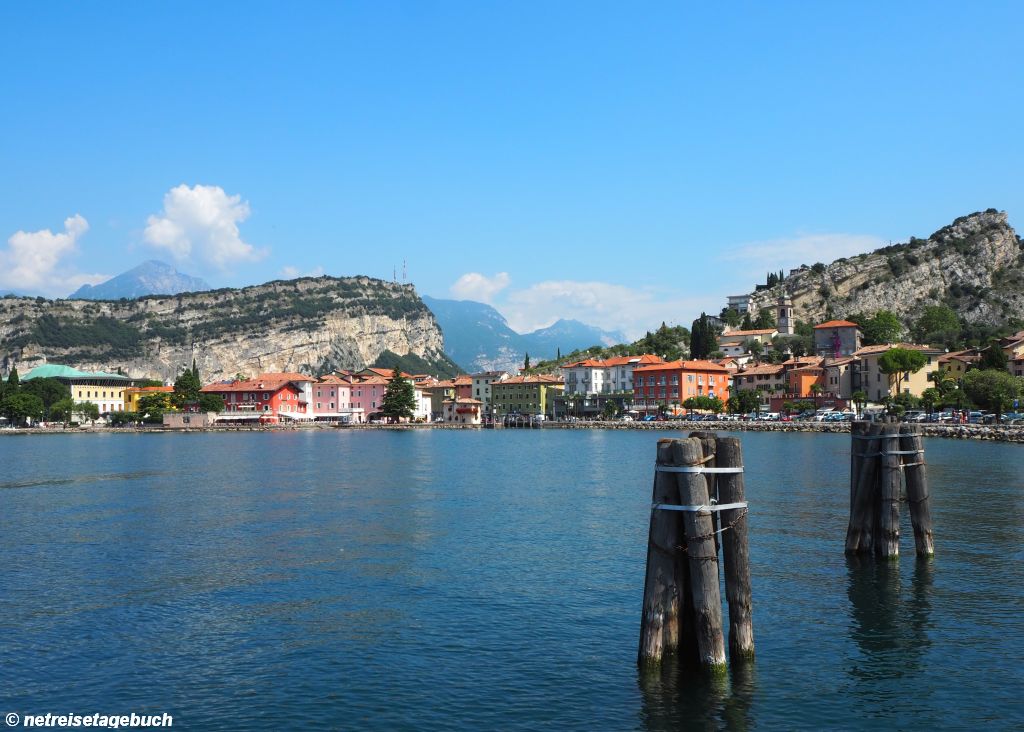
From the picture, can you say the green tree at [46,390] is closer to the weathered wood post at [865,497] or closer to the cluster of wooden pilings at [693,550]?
the weathered wood post at [865,497]

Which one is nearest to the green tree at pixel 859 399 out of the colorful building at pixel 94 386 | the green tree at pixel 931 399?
the green tree at pixel 931 399

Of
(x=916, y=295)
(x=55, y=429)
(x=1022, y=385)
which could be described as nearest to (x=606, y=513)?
(x=1022, y=385)

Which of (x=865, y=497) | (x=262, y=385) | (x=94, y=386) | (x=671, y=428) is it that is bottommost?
(x=671, y=428)

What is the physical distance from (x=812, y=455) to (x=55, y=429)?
130 meters

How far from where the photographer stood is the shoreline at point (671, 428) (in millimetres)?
81688

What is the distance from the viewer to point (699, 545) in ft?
42.5

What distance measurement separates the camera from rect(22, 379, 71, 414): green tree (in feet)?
522

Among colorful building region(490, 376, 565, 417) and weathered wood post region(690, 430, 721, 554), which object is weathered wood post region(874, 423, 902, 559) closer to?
weathered wood post region(690, 430, 721, 554)

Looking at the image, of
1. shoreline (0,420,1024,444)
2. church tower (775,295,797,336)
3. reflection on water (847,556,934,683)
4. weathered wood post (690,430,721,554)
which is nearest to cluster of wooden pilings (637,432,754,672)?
weathered wood post (690,430,721,554)

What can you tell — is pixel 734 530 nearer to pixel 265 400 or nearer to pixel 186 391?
pixel 186 391

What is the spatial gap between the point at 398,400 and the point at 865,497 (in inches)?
5490

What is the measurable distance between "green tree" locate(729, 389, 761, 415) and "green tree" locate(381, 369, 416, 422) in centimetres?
5809

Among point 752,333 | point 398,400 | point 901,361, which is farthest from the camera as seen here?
point 752,333

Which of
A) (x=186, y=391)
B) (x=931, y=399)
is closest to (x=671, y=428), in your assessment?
(x=931, y=399)
